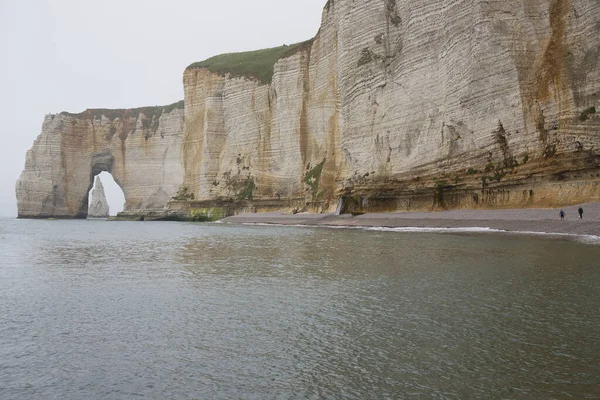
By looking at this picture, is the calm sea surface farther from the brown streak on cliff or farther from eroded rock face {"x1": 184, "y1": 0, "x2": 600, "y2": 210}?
the brown streak on cliff

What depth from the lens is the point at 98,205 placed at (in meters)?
108

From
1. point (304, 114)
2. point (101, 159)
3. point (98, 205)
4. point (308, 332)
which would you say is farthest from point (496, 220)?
point (98, 205)

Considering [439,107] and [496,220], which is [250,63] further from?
[496,220]

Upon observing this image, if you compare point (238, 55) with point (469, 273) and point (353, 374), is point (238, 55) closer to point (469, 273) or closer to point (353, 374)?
point (469, 273)

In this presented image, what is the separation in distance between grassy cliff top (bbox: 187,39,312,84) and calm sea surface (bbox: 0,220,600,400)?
149 feet

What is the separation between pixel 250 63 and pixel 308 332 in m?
58.7

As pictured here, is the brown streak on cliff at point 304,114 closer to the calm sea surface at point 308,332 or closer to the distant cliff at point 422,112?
the distant cliff at point 422,112

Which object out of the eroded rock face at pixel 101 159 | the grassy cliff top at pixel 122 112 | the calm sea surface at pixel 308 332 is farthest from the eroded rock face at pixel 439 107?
the grassy cliff top at pixel 122 112

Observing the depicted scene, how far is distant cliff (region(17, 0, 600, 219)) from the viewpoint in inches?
876

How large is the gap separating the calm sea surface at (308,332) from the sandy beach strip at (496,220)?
9.15 m

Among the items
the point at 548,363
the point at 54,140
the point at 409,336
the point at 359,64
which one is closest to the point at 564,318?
the point at 548,363

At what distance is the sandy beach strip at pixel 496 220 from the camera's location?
714 inches

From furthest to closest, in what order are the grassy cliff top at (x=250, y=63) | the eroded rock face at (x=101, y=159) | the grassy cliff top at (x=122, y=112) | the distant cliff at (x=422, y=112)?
the grassy cliff top at (x=122, y=112), the eroded rock face at (x=101, y=159), the grassy cliff top at (x=250, y=63), the distant cliff at (x=422, y=112)

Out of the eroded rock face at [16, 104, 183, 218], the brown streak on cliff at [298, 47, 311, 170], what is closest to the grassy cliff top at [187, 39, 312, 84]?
the brown streak on cliff at [298, 47, 311, 170]
